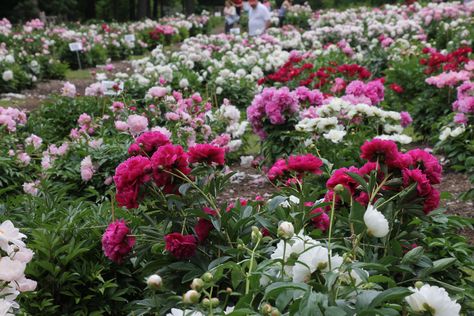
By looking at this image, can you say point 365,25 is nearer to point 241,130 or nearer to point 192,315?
point 241,130

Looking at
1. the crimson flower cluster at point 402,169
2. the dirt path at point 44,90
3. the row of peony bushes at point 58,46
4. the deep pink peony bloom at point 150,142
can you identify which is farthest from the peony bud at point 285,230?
the row of peony bushes at point 58,46

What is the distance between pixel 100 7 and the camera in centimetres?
4316

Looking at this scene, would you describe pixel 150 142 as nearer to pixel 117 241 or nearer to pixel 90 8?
pixel 117 241

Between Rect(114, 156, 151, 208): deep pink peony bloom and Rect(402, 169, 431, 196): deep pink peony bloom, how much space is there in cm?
90

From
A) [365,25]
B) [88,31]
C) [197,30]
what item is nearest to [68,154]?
[365,25]

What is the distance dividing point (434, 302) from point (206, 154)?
0.98 meters

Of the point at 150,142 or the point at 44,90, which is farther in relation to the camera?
the point at 44,90

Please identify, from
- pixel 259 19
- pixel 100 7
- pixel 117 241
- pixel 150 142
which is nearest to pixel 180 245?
pixel 117 241

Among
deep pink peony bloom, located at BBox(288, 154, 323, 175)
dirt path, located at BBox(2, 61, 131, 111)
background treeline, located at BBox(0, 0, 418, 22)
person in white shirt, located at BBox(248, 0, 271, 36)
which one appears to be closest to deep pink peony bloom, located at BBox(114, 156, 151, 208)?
deep pink peony bloom, located at BBox(288, 154, 323, 175)

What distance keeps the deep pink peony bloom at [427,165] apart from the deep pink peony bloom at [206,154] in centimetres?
71

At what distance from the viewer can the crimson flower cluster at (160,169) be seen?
81.7 inches

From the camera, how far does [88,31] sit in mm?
17391

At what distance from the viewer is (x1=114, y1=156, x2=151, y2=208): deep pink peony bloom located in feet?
6.77

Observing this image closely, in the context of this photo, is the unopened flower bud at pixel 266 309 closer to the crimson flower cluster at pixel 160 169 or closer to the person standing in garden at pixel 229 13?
the crimson flower cluster at pixel 160 169
